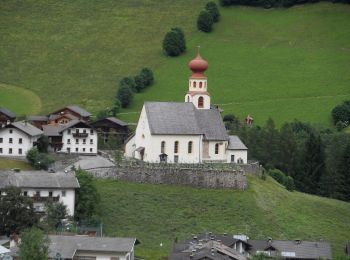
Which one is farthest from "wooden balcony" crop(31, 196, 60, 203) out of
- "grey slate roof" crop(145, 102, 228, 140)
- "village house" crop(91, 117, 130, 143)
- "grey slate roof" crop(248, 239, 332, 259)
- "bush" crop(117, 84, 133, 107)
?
"bush" crop(117, 84, 133, 107)

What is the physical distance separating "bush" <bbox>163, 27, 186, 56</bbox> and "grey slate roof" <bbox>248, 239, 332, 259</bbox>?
254ft

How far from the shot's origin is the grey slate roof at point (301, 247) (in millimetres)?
99750

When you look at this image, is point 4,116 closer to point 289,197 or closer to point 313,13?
point 289,197

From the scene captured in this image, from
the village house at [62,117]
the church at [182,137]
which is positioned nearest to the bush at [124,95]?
the village house at [62,117]

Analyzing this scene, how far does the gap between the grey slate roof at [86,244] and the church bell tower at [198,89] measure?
29.3 metres

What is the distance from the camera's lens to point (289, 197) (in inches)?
4493

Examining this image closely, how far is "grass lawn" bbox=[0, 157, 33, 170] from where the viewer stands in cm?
11256

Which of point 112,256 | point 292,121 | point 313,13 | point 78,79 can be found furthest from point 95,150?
point 313,13

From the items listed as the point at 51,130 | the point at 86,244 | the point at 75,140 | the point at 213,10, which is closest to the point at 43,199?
the point at 86,244

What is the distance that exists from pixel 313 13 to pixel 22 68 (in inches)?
1622

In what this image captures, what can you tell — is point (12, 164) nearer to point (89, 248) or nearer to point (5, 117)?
point (5, 117)

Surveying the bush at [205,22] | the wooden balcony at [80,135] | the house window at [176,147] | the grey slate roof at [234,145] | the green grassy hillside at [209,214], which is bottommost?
the green grassy hillside at [209,214]

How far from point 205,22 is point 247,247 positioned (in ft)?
284

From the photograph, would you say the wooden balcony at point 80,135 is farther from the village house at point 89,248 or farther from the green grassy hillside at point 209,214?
the village house at point 89,248
